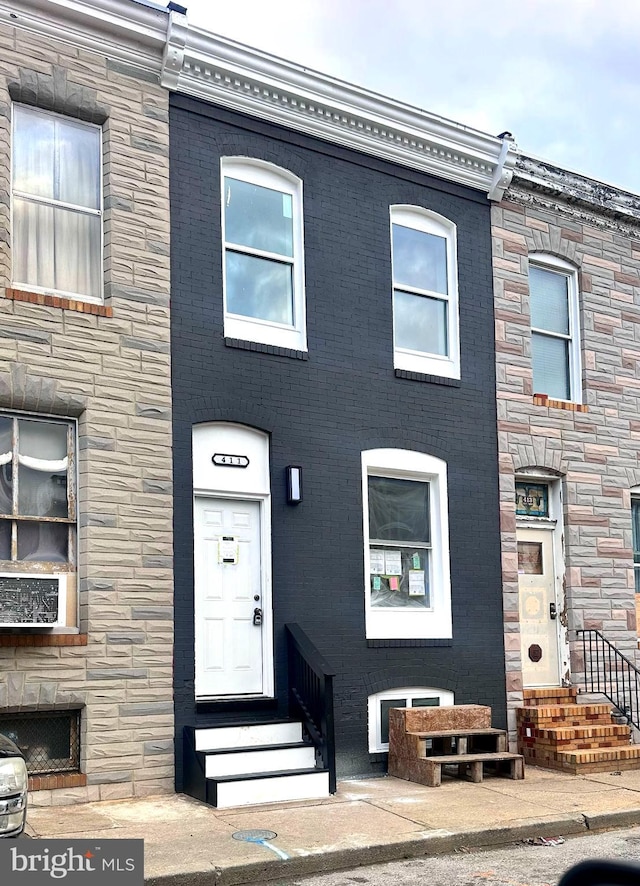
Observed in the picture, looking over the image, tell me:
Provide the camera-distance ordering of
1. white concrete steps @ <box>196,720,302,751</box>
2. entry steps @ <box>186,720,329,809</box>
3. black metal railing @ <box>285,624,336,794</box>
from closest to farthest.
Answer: entry steps @ <box>186,720,329,809</box> → white concrete steps @ <box>196,720,302,751</box> → black metal railing @ <box>285,624,336,794</box>

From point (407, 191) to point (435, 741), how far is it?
21.6ft

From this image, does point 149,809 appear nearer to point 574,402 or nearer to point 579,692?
point 579,692

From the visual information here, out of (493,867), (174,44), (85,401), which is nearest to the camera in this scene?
(493,867)

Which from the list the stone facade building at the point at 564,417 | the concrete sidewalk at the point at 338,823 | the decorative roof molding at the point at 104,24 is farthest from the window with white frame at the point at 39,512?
the stone facade building at the point at 564,417

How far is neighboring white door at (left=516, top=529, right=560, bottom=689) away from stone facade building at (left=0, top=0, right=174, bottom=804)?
17.2 feet

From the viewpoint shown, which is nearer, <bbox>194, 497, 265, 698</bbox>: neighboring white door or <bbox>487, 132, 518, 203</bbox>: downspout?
<bbox>194, 497, 265, 698</bbox>: neighboring white door

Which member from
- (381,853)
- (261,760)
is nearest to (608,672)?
(261,760)

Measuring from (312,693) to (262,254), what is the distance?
15.8 feet

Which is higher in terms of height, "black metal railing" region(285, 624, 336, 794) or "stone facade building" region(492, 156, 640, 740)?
"stone facade building" region(492, 156, 640, 740)

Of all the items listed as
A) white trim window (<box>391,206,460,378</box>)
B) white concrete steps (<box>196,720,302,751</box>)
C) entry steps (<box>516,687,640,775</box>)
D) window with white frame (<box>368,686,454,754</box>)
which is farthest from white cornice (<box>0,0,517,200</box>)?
→ white concrete steps (<box>196,720,302,751</box>)

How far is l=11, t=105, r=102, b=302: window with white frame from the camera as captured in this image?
33.8ft

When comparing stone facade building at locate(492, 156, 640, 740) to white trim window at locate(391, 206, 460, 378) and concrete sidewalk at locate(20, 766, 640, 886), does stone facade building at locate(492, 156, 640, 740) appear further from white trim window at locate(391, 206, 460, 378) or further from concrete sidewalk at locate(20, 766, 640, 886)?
concrete sidewalk at locate(20, 766, 640, 886)

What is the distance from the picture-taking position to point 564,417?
1411 centimetres

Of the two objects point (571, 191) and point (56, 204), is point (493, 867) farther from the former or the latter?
point (571, 191)
